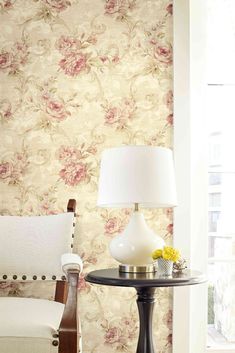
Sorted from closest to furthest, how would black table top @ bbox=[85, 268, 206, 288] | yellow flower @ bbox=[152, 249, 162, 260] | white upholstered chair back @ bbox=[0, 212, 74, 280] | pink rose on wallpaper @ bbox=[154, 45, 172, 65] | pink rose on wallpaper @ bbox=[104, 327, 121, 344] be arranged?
black table top @ bbox=[85, 268, 206, 288] → yellow flower @ bbox=[152, 249, 162, 260] → white upholstered chair back @ bbox=[0, 212, 74, 280] → pink rose on wallpaper @ bbox=[104, 327, 121, 344] → pink rose on wallpaper @ bbox=[154, 45, 172, 65]

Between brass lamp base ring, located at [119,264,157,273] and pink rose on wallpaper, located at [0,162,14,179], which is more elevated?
pink rose on wallpaper, located at [0,162,14,179]

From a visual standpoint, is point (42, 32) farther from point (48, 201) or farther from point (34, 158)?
point (48, 201)

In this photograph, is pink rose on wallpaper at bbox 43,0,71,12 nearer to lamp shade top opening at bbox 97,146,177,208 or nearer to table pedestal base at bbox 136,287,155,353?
lamp shade top opening at bbox 97,146,177,208

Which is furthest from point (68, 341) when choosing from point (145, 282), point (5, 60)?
point (5, 60)

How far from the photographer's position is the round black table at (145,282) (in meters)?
2.13

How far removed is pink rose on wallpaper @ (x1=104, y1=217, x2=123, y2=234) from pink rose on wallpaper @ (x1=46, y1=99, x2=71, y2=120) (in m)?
0.57

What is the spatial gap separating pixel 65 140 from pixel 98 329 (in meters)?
0.95

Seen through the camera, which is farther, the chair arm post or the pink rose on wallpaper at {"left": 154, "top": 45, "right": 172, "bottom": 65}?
the pink rose on wallpaper at {"left": 154, "top": 45, "right": 172, "bottom": 65}

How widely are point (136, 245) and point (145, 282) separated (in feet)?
0.61

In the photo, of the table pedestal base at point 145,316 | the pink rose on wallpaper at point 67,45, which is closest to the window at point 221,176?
the table pedestal base at point 145,316

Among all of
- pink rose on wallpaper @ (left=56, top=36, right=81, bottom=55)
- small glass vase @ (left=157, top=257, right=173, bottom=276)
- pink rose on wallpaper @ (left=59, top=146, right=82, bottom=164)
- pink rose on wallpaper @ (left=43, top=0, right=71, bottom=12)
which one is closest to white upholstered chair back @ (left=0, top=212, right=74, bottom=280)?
pink rose on wallpaper @ (left=59, top=146, right=82, bottom=164)

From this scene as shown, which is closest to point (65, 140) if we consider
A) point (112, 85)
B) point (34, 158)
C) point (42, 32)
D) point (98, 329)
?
point (34, 158)

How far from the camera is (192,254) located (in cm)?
281

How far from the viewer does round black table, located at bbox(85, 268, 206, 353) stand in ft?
6.99
